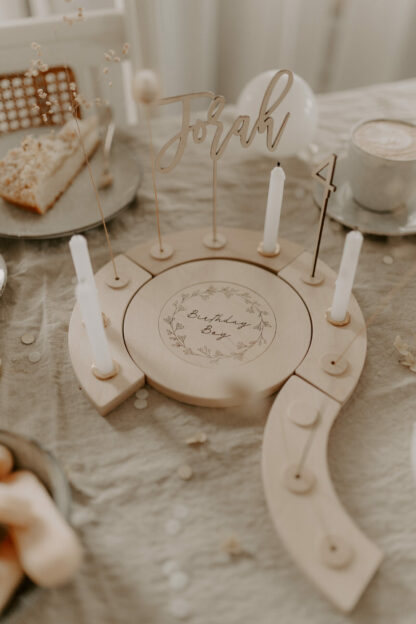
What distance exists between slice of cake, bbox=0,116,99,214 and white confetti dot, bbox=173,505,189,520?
0.60 m

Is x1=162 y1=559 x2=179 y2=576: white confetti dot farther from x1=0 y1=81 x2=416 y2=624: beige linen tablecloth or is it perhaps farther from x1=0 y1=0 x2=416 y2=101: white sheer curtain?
x1=0 y1=0 x2=416 y2=101: white sheer curtain

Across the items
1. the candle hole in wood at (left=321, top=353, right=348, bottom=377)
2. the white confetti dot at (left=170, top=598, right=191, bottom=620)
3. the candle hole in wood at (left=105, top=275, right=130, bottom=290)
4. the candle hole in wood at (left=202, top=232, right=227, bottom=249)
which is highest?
the candle hole in wood at (left=202, top=232, right=227, bottom=249)

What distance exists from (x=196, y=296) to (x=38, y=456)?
14.1 inches

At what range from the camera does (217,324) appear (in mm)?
778

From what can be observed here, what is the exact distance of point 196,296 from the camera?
32.3 inches

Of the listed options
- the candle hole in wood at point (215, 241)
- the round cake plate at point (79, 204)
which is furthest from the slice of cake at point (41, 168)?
the candle hole in wood at point (215, 241)

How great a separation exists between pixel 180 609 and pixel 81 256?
42 cm

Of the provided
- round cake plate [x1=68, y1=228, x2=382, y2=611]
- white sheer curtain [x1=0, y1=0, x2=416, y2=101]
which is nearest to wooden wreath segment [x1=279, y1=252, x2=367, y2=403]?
round cake plate [x1=68, y1=228, x2=382, y2=611]

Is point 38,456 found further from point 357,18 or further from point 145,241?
point 357,18

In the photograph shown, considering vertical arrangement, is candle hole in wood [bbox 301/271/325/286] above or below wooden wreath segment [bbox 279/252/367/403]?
above

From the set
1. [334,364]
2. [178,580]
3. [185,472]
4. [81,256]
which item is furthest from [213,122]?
[178,580]

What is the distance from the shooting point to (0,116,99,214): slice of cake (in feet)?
3.08

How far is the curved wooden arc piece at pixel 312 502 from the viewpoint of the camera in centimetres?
54

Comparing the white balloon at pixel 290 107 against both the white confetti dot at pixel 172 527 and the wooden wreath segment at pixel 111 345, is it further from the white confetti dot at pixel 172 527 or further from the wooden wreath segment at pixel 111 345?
the white confetti dot at pixel 172 527
